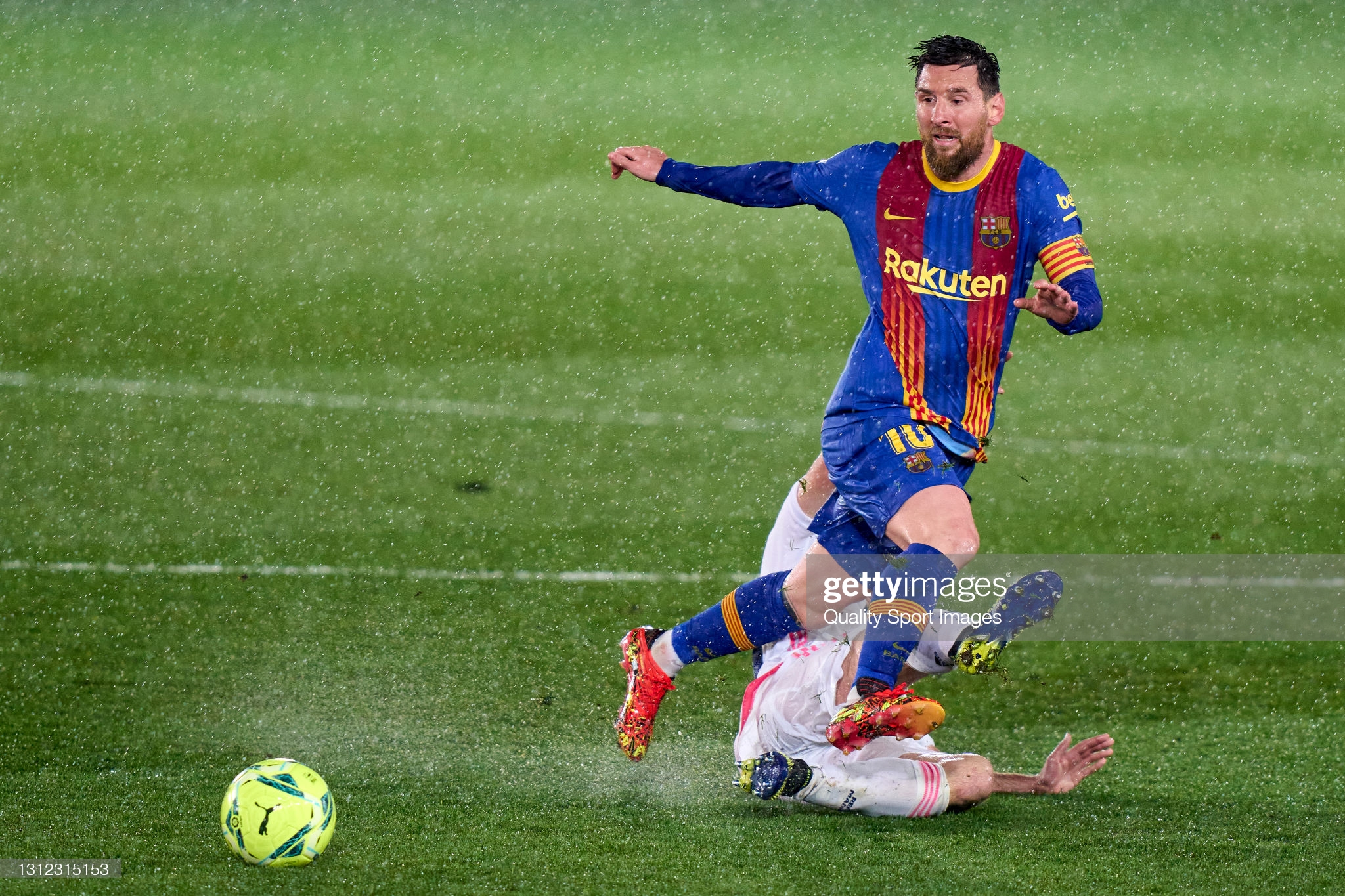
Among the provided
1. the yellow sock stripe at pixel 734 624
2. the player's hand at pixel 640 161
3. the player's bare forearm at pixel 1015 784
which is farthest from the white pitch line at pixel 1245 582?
the player's hand at pixel 640 161

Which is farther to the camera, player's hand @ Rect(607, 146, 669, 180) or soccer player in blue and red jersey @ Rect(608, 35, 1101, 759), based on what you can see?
player's hand @ Rect(607, 146, 669, 180)

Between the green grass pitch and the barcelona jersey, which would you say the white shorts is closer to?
the green grass pitch

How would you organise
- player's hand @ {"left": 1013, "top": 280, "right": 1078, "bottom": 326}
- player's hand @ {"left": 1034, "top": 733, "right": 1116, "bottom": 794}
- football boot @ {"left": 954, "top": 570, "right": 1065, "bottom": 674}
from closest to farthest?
1. player's hand @ {"left": 1013, "top": 280, "right": 1078, "bottom": 326}
2. football boot @ {"left": 954, "top": 570, "right": 1065, "bottom": 674}
3. player's hand @ {"left": 1034, "top": 733, "right": 1116, "bottom": 794}

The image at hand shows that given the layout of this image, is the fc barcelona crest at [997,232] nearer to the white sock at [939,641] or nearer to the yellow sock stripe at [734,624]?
the white sock at [939,641]

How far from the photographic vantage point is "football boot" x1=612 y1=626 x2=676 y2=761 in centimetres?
567

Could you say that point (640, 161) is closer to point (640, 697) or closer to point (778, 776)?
point (640, 697)

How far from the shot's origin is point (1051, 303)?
16.0ft

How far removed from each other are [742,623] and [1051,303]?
1509 mm

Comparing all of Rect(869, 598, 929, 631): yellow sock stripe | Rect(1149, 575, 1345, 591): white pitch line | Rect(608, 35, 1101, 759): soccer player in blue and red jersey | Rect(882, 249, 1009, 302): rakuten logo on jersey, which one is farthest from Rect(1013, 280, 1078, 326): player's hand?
Rect(1149, 575, 1345, 591): white pitch line

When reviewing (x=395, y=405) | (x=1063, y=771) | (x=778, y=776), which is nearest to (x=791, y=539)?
(x=778, y=776)

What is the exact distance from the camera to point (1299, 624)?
756cm

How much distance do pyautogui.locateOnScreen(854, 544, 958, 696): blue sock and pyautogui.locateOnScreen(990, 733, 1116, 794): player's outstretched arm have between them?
0.69m

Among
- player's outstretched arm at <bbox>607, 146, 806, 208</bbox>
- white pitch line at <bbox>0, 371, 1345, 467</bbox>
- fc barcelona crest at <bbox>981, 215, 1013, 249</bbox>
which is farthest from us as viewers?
white pitch line at <bbox>0, 371, 1345, 467</bbox>

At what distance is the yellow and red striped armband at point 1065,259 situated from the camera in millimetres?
5199
